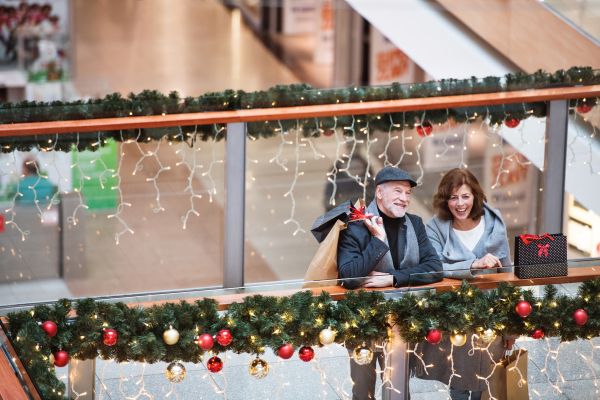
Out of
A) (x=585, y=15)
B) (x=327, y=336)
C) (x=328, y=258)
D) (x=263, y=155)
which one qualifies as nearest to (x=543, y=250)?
(x=328, y=258)

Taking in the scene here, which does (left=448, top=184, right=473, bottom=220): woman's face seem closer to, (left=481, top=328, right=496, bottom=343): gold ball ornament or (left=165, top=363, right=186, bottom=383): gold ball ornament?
(left=481, top=328, right=496, bottom=343): gold ball ornament

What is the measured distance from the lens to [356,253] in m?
3.38

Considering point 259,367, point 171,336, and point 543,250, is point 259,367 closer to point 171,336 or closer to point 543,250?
point 171,336

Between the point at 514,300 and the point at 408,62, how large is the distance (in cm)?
832

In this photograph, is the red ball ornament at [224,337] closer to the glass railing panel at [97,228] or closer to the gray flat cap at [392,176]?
the gray flat cap at [392,176]

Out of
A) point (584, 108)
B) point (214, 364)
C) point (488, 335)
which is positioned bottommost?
point (214, 364)

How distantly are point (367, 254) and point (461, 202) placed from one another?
2.11 feet

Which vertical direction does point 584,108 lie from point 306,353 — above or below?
above

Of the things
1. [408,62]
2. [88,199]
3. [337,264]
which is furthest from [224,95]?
[408,62]

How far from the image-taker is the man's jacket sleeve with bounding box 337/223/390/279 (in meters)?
3.31

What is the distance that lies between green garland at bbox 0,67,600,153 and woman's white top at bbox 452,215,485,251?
1142mm

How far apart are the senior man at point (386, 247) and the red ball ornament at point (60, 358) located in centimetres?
111

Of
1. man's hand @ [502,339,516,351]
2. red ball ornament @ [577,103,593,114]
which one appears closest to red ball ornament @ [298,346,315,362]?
man's hand @ [502,339,516,351]

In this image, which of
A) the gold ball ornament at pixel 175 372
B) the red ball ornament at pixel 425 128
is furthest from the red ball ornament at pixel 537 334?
the red ball ornament at pixel 425 128
